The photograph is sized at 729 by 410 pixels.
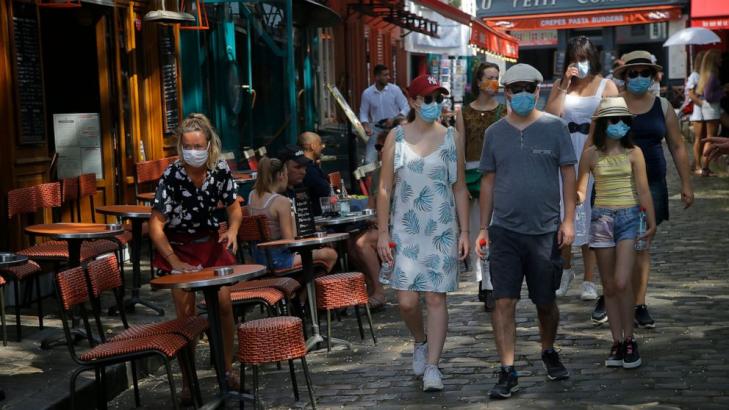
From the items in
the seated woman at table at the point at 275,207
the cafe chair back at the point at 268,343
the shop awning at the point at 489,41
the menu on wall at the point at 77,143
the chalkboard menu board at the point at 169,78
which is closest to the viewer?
the cafe chair back at the point at 268,343

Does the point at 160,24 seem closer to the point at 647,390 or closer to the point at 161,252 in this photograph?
the point at 161,252

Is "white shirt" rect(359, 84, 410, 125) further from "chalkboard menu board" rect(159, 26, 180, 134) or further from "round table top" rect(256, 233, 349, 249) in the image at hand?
"round table top" rect(256, 233, 349, 249)

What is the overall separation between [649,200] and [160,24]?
7465 mm

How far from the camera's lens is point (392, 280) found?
25.4ft

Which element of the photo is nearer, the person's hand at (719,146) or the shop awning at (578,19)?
the person's hand at (719,146)

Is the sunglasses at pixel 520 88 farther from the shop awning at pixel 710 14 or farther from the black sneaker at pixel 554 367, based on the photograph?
the shop awning at pixel 710 14

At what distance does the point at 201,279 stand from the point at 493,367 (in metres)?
2.33

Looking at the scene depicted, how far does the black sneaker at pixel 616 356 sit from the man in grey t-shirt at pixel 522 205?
2.36 feet

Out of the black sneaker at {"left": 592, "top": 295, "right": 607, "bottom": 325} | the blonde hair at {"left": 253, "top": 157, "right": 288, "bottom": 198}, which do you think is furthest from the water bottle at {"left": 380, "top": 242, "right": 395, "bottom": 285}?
the black sneaker at {"left": 592, "top": 295, "right": 607, "bottom": 325}

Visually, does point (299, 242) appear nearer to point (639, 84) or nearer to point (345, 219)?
point (345, 219)

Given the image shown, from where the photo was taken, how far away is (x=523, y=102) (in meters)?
7.33

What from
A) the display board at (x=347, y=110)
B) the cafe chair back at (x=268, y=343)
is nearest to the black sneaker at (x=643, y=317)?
the cafe chair back at (x=268, y=343)

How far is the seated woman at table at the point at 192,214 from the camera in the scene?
25.2ft

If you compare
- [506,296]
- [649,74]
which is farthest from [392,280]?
[649,74]
